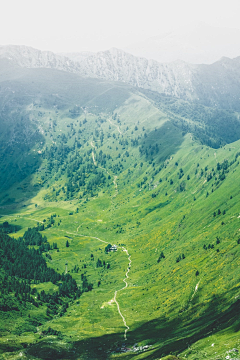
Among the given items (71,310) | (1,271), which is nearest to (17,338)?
(71,310)

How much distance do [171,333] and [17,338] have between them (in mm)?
56408

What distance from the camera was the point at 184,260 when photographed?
19100 centimetres

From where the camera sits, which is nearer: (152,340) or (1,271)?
(152,340)

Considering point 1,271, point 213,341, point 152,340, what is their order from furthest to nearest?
point 1,271 < point 152,340 < point 213,341

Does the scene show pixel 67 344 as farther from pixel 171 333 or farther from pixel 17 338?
pixel 171 333

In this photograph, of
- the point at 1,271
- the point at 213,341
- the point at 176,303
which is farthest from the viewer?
the point at 1,271

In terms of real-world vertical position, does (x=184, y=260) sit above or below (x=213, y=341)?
below

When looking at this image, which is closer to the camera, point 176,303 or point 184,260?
point 176,303

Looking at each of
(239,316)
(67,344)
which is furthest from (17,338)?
(239,316)

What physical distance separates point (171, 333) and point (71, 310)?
71024 mm

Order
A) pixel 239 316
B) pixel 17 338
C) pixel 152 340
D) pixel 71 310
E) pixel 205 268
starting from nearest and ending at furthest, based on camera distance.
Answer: pixel 239 316
pixel 152 340
pixel 17 338
pixel 205 268
pixel 71 310

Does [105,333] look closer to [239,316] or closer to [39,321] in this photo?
[39,321]

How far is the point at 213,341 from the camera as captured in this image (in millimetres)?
90000

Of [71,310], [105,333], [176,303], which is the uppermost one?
[176,303]
